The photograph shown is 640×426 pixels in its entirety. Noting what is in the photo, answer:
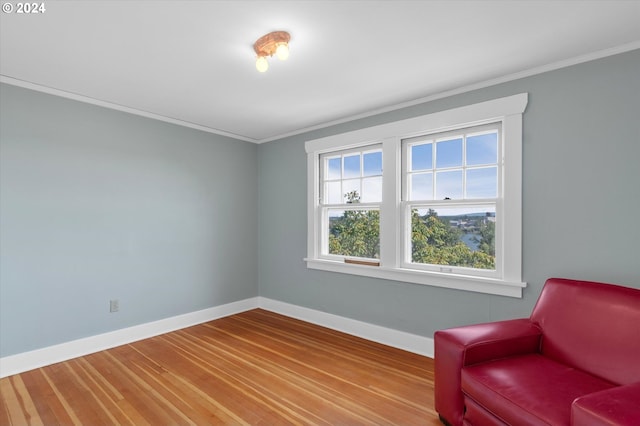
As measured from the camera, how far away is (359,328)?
141 inches

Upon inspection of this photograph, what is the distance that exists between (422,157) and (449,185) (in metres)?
0.41

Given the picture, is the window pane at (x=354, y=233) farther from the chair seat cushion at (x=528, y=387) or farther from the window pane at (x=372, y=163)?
the chair seat cushion at (x=528, y=387)

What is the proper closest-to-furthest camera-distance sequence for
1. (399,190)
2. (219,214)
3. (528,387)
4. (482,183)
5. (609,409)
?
(609,409)
(528,387)
(482,183)
(399,190)
(219,214)

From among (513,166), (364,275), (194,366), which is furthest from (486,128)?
(194,366)

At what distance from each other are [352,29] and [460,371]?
215 centimetres

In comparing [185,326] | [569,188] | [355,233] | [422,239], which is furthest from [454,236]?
[185,326]

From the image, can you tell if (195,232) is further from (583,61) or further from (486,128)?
A: (583,61)

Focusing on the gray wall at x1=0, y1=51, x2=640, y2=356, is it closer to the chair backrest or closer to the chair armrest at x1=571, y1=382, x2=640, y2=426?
the chair backrest

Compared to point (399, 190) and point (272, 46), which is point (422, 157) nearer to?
point (399, 190)

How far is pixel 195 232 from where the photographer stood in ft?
13.3

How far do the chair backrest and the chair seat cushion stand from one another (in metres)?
0.08

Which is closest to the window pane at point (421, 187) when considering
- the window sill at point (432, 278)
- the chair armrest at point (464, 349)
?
the window sill at point (432, 278)

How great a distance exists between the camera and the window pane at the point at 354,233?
3.63 metres

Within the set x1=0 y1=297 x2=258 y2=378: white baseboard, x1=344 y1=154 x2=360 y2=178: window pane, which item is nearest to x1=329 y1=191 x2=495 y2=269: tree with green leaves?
x1=344 y1=154 x2=360 y2=178: window pane
